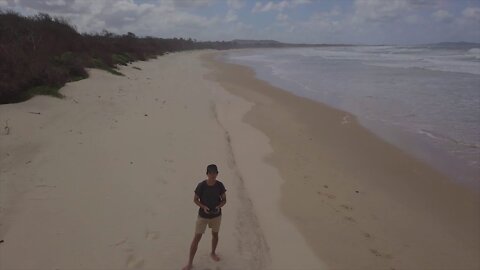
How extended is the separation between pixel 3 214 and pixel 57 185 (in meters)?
0.99

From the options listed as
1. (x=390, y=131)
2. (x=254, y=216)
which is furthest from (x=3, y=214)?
(x=390, y=131)

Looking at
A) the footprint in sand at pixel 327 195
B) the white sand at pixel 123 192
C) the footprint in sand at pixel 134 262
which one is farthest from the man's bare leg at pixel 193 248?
the footprint in sand at pixel 327 195

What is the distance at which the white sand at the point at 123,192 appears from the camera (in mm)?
4938

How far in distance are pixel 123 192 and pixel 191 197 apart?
1031 mm

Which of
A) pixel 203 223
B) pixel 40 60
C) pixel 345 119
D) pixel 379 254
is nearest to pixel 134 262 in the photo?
pixel 203 223

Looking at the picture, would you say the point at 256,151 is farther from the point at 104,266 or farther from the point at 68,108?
the point at 104,266

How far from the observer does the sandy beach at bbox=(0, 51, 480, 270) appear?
202 inches

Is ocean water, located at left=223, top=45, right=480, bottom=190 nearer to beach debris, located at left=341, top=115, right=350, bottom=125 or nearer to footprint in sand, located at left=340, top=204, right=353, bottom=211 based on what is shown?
beach debris, located at left=341, top=115, right=350, bottom=125

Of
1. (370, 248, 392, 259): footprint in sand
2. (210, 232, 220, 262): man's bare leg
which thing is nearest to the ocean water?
(370, 248, 392, 259): footprint in sand

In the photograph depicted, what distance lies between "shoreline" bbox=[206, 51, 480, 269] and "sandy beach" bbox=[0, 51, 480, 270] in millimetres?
30

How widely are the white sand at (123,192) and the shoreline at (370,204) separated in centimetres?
48

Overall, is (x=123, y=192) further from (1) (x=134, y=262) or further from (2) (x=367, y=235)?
(2) (x=367, y=235)

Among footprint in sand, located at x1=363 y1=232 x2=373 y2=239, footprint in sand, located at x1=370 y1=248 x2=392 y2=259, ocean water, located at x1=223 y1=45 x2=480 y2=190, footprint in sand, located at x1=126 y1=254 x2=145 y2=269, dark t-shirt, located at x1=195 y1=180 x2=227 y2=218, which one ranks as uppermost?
dark t-shirt, located at x1=195 y1=180 x2=227 y2=218

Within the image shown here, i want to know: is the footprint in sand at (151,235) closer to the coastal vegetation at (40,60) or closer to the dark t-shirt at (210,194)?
the dark t-shirt at (210,194)
